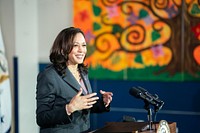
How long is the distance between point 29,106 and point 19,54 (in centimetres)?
64

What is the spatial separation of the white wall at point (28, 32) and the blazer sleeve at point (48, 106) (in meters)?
2.43

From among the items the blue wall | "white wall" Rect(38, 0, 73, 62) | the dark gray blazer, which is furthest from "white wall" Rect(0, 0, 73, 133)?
the dark gray blazer

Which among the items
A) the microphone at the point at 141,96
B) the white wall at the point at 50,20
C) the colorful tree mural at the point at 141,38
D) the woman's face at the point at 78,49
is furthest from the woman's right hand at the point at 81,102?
the white wall at the point at 50,20

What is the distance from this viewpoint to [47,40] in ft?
15.7

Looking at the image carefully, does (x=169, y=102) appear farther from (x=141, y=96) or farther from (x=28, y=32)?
(x=141, y=96)

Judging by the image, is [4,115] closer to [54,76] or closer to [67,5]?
[67,5]

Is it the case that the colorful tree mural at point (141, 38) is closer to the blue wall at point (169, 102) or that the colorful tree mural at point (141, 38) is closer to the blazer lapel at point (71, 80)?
the blue wall at point (169, 102)

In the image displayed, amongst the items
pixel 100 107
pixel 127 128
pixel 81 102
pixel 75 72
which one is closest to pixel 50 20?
pixel 75 72

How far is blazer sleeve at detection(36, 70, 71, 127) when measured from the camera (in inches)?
84.5

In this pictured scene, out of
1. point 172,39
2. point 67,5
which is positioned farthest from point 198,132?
point 67,5

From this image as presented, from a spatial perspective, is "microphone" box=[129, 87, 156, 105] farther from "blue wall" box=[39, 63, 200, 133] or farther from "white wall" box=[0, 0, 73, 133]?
"white wall" box=[0, 0, 73, 133]

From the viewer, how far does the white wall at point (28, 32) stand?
4.62 meters

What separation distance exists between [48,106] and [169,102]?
2232 mm

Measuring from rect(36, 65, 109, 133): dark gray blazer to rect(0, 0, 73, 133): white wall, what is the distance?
2377mm
